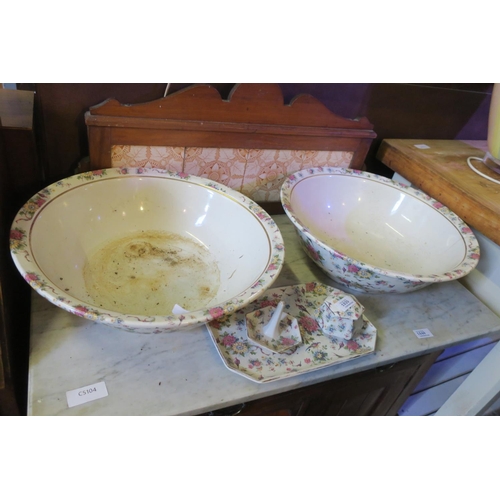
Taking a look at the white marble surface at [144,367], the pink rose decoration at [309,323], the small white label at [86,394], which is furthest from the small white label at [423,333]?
the small white label at [86,394]

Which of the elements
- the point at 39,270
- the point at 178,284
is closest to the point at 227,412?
the point at 178,284

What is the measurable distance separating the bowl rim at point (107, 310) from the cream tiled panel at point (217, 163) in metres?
0.05

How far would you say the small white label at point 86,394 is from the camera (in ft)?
2.01

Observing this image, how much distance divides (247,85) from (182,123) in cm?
16

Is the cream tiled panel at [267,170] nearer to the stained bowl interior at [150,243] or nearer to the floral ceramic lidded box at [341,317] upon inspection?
the stained bowl interior at [150,243]

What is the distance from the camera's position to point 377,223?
1054 millimetres

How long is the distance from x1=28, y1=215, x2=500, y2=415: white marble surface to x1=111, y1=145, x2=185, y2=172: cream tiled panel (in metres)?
0.34

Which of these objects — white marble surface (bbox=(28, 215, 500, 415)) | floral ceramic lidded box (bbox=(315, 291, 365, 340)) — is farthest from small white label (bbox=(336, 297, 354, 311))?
white marble surface (bbox=(28, 215, 500, 415))

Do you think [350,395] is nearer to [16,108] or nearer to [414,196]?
[414,196]

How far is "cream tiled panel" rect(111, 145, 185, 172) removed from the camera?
0.87 metres

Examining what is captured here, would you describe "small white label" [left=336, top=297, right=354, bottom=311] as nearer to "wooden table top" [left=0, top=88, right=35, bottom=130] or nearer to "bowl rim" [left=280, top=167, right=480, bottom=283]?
"bowl rim" [left=280, top=167, right=480, bottom=283]

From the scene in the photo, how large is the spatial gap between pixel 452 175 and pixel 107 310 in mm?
917

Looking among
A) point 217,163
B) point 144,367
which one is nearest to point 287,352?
point 144,367

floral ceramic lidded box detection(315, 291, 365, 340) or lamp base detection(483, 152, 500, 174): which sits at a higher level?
lamp base detection(483, 152, 500, 174)
